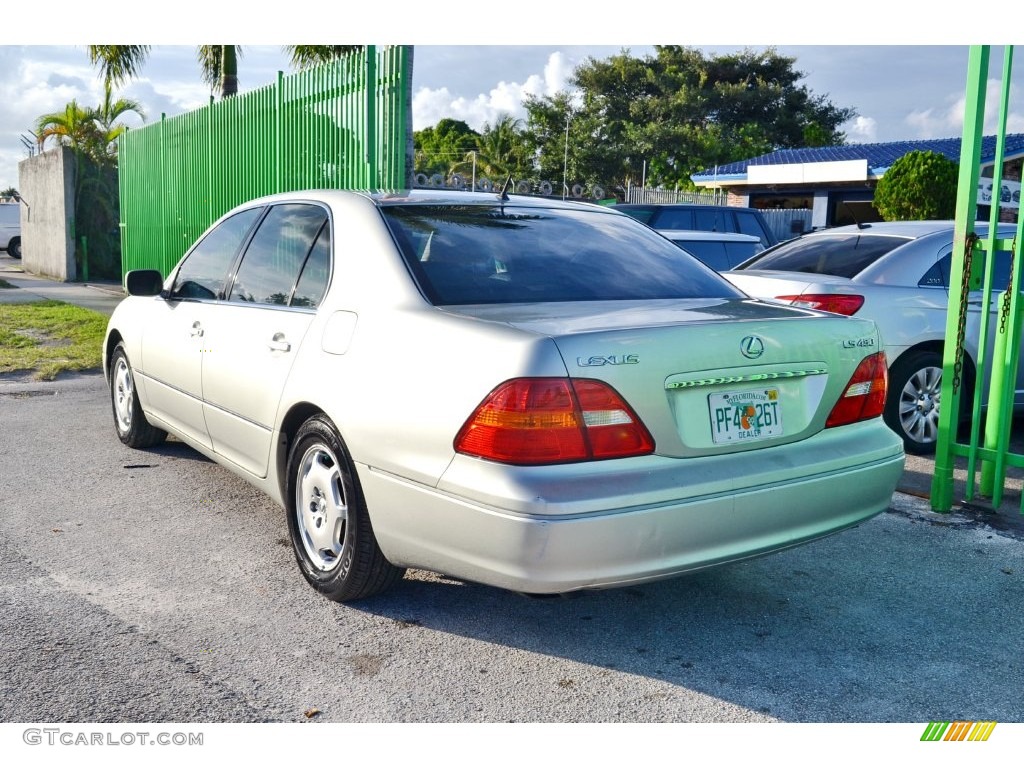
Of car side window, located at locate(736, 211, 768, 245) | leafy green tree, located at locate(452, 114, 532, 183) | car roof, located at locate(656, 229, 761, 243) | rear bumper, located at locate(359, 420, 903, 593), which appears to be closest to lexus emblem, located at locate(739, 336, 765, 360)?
rear bumper, located at locate(359, 420, 903, 593)

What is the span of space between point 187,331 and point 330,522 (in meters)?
1.75

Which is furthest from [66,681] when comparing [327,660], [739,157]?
[739,157]

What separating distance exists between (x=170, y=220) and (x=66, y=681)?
12047mm

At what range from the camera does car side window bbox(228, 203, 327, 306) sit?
421 cm

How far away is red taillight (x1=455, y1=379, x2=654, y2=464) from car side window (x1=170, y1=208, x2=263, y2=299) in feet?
7.74

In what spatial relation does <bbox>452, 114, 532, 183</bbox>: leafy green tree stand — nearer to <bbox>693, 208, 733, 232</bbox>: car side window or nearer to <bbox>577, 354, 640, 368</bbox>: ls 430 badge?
<bbox>693, 208, 733, 232</bbox>: car side window

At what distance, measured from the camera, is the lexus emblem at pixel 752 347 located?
322 centimetres

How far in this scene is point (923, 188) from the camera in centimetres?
1959

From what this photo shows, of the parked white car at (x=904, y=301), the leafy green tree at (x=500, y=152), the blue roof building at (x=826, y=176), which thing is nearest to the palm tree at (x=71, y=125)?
the blue roof building at (x=826, y=176)

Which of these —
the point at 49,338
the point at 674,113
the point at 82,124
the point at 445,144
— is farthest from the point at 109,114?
the point at 445,144

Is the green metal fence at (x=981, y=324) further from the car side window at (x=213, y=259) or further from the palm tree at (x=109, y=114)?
the palm tree at (x=109, y=114)

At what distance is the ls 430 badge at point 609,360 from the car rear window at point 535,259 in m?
0.68

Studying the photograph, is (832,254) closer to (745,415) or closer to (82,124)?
(745,415)

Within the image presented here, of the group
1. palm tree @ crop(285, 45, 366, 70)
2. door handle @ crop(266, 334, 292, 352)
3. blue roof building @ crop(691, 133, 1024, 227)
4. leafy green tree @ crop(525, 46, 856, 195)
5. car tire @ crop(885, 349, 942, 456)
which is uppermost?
leafy green tree @ crop(525, 46, 856, 195)
